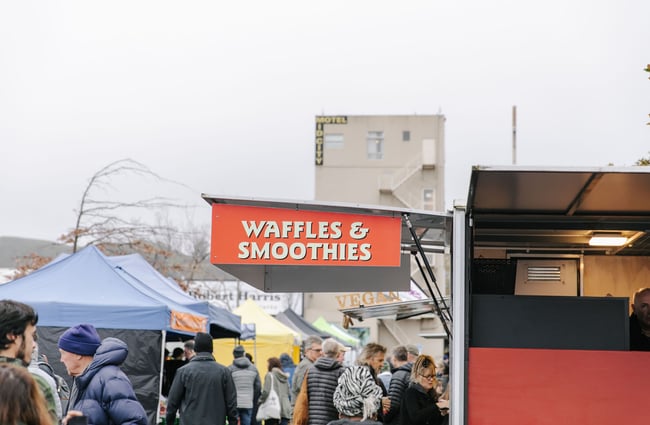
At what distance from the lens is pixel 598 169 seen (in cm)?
586

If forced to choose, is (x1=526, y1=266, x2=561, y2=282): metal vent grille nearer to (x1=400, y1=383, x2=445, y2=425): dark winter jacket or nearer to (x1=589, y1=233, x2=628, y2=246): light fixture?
(x1=589, y1=233, x2=628, y2=246): light fixture

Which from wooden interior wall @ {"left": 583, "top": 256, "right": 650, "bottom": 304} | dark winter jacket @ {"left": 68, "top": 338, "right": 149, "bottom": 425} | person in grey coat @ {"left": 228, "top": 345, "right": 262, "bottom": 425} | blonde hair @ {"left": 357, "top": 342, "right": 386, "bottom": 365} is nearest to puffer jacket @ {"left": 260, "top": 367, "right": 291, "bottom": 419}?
person in grey coat @ {"left": 228, "top": 345, "right": 262, "bottom": 425}

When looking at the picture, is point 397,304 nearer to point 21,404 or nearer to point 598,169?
point 598,169

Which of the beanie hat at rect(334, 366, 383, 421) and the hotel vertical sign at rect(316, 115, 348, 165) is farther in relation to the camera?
the hotel vertical sign at rect(316, 115, 348, 165)

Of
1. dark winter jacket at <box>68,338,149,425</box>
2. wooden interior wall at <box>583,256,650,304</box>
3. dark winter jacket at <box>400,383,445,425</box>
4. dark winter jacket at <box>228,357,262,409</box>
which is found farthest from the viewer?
dark winter jacket at <box>228,357,262,409</box>

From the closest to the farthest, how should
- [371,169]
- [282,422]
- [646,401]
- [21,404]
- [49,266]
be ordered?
[21,404] → [646,401] → [49,266] → [282,422] → [371,169]

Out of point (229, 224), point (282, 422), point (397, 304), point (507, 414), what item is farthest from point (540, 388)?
point (282, 422)

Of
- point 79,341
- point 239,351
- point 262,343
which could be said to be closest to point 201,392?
point 79,341

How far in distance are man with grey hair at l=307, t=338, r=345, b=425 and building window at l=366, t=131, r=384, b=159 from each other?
5291 cm

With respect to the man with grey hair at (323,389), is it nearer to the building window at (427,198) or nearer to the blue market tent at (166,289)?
the blue market tent at (166,289)

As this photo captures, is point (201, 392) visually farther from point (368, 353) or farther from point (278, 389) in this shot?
point (278, 389)

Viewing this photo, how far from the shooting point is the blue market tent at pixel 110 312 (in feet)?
40.6

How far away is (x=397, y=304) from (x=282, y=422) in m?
4.64

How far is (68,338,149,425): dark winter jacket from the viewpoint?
20.3 ft
